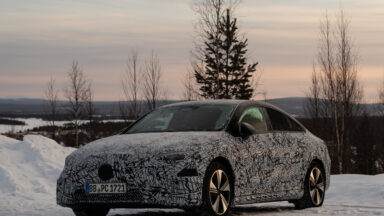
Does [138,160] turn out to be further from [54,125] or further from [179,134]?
[54,125]

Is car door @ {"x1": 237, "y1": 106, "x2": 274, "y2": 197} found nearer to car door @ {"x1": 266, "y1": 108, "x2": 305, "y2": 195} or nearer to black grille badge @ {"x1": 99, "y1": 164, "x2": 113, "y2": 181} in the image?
car door @ {"x1": 266, "y1": 108, "x2": 305, "y2": 195}

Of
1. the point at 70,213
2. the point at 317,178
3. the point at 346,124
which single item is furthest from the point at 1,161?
the point at 346,124

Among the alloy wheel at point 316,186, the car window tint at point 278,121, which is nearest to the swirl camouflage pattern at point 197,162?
the car window tint at point 278,121

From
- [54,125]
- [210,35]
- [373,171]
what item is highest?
[210,35]

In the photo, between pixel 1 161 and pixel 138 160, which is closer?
pixel 138 160

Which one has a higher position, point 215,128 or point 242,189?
point 215,128

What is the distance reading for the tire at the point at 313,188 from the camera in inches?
401

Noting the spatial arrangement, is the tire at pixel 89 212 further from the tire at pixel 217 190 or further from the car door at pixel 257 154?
the car door at pixel 257 154

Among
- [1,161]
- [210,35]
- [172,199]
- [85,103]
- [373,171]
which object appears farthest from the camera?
[373,171]

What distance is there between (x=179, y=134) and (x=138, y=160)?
0.79 metres

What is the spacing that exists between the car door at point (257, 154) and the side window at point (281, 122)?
0.23 m

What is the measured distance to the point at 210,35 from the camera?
145 ft

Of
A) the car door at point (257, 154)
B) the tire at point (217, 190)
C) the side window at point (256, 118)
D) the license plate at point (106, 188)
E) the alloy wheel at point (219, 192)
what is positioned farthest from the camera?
the side window at point (256, 118)

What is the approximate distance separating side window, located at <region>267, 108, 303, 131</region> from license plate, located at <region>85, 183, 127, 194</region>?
3.01m
